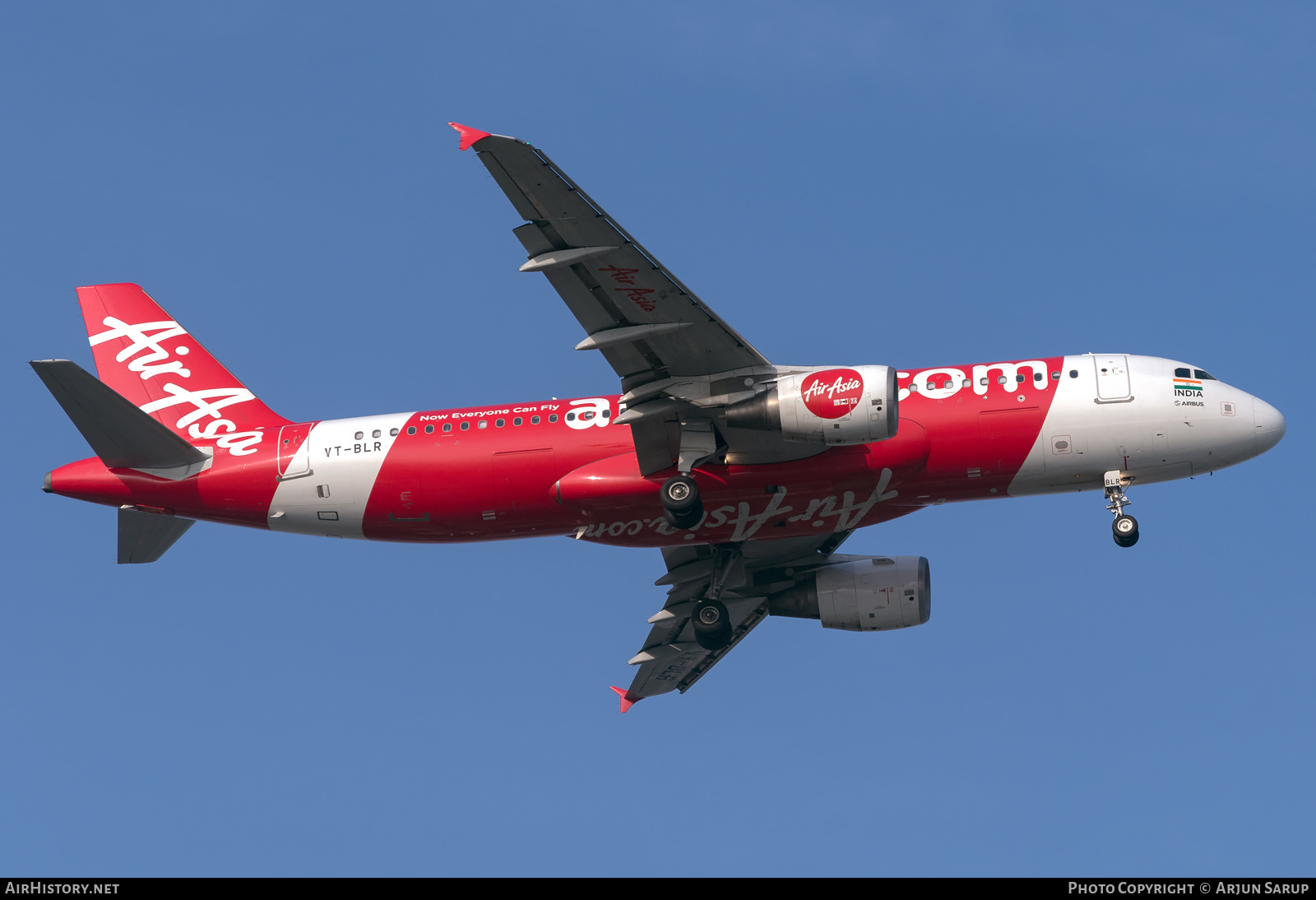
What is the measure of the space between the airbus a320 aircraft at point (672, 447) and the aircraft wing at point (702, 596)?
4224 mm

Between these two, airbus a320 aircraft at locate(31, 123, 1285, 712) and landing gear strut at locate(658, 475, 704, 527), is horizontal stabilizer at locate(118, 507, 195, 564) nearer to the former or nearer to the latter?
airbus a320 aircraft at locate(31, 123, 1285, 712)

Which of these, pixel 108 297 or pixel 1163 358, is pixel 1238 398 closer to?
pixel 1163 358

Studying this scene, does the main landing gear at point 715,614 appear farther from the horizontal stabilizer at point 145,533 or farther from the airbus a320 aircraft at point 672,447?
the horizontal stabilizer at point 145,533

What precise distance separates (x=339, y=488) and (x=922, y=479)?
15790 mm

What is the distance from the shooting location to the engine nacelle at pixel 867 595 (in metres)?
45.9

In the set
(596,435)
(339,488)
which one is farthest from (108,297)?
(596,435)

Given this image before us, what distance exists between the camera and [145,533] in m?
42.6

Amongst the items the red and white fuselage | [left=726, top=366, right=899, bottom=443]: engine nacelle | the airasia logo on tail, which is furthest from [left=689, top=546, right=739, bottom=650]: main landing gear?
the airasia logo on tail

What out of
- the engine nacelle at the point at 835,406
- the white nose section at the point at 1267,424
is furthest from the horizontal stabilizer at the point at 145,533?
the white nose section at the point at 1267,424

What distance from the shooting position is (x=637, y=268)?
120 ft

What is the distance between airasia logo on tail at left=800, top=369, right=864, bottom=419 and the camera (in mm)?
37719

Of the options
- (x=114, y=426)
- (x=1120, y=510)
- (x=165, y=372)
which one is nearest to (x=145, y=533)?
(x=114, y=426)

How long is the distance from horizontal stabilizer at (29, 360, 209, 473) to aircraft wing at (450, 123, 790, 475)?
40.1 feet

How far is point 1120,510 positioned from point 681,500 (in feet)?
38.8
